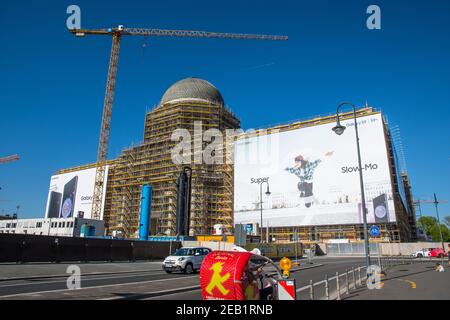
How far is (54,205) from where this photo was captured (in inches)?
3890

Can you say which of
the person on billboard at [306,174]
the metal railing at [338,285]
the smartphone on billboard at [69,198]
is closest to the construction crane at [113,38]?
the smartphone on billboard at [69,198]

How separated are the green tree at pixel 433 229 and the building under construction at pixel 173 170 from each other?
2578 inches

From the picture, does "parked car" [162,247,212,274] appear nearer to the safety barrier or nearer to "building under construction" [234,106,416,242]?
the safety barrier

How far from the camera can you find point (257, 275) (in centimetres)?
668

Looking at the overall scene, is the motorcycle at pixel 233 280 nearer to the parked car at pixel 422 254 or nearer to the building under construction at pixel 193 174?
the parked car at pixel 422 254

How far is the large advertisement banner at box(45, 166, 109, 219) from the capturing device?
296 ft

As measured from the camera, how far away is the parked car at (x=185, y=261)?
18.7 meters

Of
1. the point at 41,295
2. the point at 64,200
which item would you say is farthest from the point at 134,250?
the point at 64,200

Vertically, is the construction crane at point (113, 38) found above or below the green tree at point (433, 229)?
above

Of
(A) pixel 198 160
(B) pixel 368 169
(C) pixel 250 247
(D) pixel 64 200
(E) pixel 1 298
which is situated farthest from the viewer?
(D) pixel 64 200

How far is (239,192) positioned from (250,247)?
34.9 m

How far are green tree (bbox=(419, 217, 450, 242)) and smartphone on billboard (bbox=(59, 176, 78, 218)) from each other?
340 feet

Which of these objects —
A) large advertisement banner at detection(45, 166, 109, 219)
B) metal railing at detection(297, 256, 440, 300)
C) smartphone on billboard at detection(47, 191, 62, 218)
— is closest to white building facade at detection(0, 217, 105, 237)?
large advertisement banner at detection(45, 166, 109, 219)
